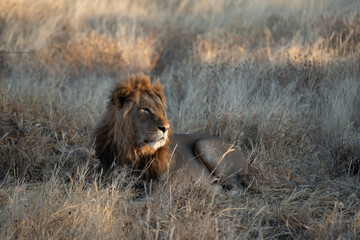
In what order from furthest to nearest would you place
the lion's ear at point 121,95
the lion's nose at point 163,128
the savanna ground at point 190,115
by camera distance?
the lion's ear at point 121,95
the lion's nose at point 163,128
the savanna ground at point 190,115

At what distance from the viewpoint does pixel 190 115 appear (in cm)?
615

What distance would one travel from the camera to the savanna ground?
342 centimetres

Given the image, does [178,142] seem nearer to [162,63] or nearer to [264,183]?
[264,183]

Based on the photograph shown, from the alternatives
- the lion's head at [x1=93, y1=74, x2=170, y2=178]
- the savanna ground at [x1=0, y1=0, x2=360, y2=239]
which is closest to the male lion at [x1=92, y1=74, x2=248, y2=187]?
the lion's head at [x1=93, y1=74, x2=170, y2=178]

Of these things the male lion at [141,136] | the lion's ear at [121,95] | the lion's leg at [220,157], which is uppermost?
the lion's ear at [121,95]

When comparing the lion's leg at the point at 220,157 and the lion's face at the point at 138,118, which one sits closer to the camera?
the lion's face at the point at 138,118

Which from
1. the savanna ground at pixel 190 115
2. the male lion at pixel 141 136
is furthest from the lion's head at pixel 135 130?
the savanna ground at pixel 190 115

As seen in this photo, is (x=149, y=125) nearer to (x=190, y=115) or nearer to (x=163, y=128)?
(x=163, y=128)

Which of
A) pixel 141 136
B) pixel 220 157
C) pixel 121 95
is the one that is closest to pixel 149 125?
pixel 141 136

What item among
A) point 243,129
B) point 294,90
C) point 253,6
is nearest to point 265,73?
point 294,90

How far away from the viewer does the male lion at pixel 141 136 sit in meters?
4.05

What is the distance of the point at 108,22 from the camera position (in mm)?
11008

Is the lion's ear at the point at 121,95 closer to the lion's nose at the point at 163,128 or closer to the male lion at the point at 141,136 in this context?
the male lion at the point at 141,136

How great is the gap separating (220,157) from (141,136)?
1035mm
